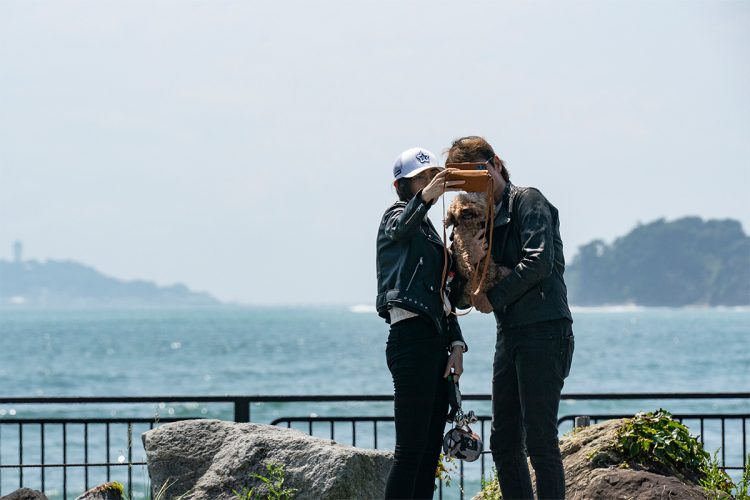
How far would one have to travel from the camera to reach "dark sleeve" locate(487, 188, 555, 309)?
16.2 feet

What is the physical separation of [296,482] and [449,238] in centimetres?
173

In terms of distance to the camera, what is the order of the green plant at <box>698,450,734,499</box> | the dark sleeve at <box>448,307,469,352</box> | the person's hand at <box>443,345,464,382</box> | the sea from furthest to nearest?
the sea → the green plant at <box>698,450,734,499</box> → the dark sleeve at <box>448,307,469,352</box> → the person's hand at <box>443,345,464,382</box>

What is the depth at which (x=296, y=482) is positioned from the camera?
19.8 feet

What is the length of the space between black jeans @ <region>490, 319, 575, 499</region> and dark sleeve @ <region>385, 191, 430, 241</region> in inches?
27.6

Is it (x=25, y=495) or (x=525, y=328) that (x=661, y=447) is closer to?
(x=525, y=328)

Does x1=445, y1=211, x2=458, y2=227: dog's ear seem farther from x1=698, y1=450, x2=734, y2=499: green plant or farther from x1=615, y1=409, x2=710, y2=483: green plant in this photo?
x1=698, y1=450, x2=734, y2=499: green plant

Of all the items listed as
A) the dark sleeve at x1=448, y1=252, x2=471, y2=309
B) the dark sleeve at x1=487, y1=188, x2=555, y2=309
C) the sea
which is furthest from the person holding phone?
the sea

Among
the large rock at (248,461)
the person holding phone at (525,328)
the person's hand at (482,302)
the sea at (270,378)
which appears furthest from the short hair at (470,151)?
the sea at (270,378)

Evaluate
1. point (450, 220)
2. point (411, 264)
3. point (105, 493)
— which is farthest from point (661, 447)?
point (105, 493)

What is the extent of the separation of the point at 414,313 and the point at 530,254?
1.93 ft

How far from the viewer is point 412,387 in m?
4.98

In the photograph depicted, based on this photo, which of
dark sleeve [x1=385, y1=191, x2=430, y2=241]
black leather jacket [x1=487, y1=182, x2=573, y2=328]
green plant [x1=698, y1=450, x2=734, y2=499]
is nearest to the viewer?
dark sleeve [x1=385, y1=191, x2=430, y2=241]

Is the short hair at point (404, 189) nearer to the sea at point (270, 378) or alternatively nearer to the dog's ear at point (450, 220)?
the dog's ear at point (450, 220)

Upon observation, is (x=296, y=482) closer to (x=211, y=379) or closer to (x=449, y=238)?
(x=449, y=238)
